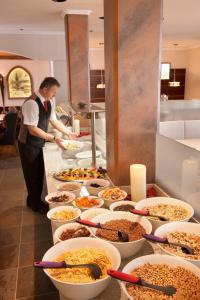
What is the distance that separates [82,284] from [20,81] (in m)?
6.26

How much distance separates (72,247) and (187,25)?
527 cm

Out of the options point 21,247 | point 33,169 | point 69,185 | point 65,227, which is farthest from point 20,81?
point 65,227

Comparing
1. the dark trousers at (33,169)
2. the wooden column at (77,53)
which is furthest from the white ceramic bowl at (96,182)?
the wooden column at (77,53)

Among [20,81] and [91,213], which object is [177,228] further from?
[20,81]

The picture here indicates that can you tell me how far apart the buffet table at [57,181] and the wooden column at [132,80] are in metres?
0.42

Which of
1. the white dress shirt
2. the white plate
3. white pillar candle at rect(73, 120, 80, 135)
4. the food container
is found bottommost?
the food container

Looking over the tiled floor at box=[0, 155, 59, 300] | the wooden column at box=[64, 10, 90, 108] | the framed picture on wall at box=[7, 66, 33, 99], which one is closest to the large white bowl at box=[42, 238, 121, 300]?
the tiled floor at box=[0, 155, 59, 300]

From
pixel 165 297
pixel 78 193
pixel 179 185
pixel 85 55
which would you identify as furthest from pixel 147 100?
pixel 85 55

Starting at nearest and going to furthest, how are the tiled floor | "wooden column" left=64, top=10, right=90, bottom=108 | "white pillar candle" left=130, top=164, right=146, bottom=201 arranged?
1. "white pillar candle" left=130, top=164, right=146, bottom=201
2. the tiled floor
3. "wooden column" left=64, top=10, right=90, bottom=108

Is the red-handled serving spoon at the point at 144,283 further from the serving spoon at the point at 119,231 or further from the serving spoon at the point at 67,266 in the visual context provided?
the serving spoon at the point at 119,231

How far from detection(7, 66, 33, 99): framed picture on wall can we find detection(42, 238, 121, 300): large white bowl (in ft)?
19.4

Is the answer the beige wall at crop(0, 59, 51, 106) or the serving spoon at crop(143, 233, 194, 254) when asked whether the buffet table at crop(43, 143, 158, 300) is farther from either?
the beige wall at crop(0, 59, 51, 106)

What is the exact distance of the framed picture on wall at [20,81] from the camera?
6425 mm

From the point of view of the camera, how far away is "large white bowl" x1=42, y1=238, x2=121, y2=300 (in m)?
0.79
